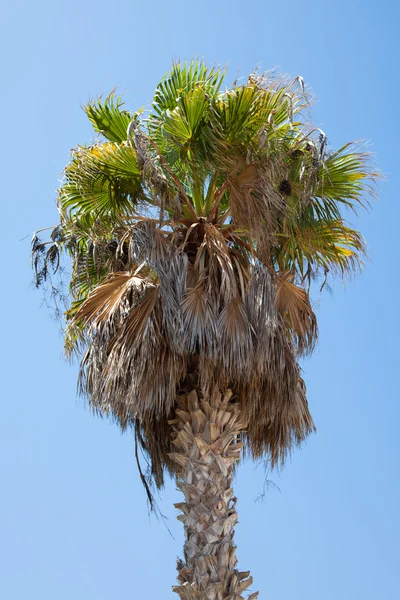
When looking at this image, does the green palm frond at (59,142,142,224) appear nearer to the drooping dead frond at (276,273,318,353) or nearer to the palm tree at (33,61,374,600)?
the palm tree at (33,61,374,600)

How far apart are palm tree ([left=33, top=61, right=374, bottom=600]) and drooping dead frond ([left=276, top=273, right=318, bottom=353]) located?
0.06ft

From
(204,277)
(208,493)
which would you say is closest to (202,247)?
(204,277)

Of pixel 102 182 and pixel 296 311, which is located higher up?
pixel 102 182

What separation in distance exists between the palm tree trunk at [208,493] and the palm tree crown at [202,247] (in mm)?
242

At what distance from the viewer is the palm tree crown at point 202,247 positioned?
33.9 feet

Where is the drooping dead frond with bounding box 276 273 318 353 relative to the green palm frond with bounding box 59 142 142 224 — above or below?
below

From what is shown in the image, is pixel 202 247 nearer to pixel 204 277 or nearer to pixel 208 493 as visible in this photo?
pixel 204 277

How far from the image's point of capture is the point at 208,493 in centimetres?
1014

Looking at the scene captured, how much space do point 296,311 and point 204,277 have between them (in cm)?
123

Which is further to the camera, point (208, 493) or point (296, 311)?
point (296, 311)

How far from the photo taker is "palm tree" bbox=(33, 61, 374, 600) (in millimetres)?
10242

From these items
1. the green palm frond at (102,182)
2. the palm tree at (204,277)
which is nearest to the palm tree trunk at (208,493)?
the palm tree at (204,277)

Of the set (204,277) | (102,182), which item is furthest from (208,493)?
(102,182)

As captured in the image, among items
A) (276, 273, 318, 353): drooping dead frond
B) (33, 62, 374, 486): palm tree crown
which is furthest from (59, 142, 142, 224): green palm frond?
(276, 273, 318, 353): drooping dead frond
